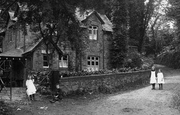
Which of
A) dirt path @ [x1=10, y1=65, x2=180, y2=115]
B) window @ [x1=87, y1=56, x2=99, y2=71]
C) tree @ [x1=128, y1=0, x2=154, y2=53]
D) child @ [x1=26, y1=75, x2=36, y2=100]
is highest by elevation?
tree @ [x1=128, y1=0, x2=154, y2=53]

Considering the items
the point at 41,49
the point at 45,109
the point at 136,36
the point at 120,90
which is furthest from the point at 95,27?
the point at 45,109

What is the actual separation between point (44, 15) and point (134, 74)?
12.7 meters

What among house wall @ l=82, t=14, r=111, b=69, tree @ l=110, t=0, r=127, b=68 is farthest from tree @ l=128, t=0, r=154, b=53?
house wall @ l=82, t=14, r=111, b=69

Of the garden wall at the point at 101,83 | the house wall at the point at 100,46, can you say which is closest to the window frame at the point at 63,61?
the house wall at the point at 100,46

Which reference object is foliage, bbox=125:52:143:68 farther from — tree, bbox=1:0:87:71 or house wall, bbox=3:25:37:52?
tree, bbox=1:0:87:71

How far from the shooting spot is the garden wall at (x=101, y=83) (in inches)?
696

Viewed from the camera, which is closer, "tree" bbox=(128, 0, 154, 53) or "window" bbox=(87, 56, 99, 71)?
"window" bbox=(87, 56, 99, 71)

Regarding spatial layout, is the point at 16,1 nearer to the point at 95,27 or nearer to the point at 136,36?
the point at 95,27

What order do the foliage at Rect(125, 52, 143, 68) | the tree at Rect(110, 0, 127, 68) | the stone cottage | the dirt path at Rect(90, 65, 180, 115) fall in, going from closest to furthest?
1. the dirt path at Rect(90, 65, 180, 115)
2. the stone cottage
3. the tree at Rect(110, 0, 127, 68)
4. the foliage at Rect(125, 52, 143, 68)

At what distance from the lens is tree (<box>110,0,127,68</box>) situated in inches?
1251

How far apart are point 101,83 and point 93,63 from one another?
1093 cm


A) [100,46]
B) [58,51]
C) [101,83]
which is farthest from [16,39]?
[101,83]

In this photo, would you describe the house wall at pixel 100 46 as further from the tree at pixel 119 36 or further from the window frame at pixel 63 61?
the window frame at pixel 63 61

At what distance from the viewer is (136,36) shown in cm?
4444
